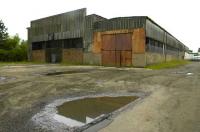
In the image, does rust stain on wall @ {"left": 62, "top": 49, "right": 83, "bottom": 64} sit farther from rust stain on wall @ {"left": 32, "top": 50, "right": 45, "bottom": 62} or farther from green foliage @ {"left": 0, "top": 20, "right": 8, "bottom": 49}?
green foliage @ {"left": 0, "top": 20, "right": 8, "bottom": 49}

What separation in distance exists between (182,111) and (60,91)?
4685mm

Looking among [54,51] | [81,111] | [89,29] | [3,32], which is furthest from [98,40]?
[3,32]

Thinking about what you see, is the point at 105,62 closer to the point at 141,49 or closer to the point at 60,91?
the point at 141,49

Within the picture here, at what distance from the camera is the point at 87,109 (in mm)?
6430

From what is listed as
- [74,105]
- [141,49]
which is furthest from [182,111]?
[141,49]

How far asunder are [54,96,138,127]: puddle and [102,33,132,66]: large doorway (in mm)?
17521

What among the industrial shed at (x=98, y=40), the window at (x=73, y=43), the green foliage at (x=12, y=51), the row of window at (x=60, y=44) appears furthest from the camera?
the green foliage at (x=12, y=51)

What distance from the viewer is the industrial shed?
24.7 meters

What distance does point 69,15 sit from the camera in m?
32.1

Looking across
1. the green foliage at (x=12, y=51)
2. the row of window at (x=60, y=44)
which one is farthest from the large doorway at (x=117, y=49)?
the green foliage at (x=12, y=51)

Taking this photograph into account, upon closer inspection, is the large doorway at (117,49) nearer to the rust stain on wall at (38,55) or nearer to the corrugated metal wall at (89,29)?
the corrugated metal wall at (89,29)

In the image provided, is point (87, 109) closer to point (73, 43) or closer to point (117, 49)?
point (117, 49)

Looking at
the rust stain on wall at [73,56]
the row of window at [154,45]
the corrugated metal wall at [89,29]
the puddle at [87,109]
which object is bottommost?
the puddle at [87,109]

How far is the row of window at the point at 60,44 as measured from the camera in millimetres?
30656
